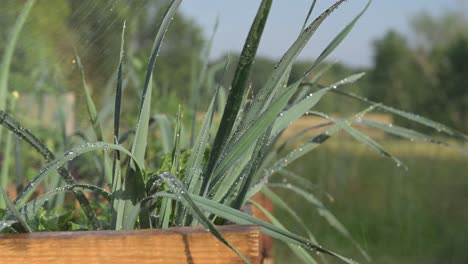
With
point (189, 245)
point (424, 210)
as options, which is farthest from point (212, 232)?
point (424, 210)

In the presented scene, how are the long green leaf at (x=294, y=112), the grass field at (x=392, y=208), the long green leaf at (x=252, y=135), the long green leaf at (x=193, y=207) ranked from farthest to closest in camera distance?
the grass field at (x=392, y=208) → the long green leaf at (x=294, y=112) → the long green leaf at (x=252, y=135) → the long green leaf at (x=193, y=207)

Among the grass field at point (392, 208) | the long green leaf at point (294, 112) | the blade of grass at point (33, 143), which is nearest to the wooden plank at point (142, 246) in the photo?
the blade of grass at point (33, 143)

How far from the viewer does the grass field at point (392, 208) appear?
438 cm


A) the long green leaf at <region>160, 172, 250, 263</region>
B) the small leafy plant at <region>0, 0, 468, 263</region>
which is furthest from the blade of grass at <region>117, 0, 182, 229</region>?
the long green leaf at <region>160, 172, 250, 263</region>

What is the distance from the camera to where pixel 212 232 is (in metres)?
0.97

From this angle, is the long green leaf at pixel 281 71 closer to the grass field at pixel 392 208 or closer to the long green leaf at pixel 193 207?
the long green leaf at pixel 193 207

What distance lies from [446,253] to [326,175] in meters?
2.05

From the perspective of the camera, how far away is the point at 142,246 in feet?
3.45

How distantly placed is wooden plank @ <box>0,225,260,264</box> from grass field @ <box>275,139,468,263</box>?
8.42 ft

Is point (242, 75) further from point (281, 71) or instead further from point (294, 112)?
→ point (294, 112)

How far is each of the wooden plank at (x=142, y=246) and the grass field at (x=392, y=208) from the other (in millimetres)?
2565

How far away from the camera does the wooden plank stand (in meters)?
1.04

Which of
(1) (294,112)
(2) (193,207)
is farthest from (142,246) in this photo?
(1) (294,112)

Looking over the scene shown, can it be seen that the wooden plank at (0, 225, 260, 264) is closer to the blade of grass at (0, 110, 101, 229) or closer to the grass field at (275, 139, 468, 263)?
the blade of grass at (0, 110, 101, 229)
